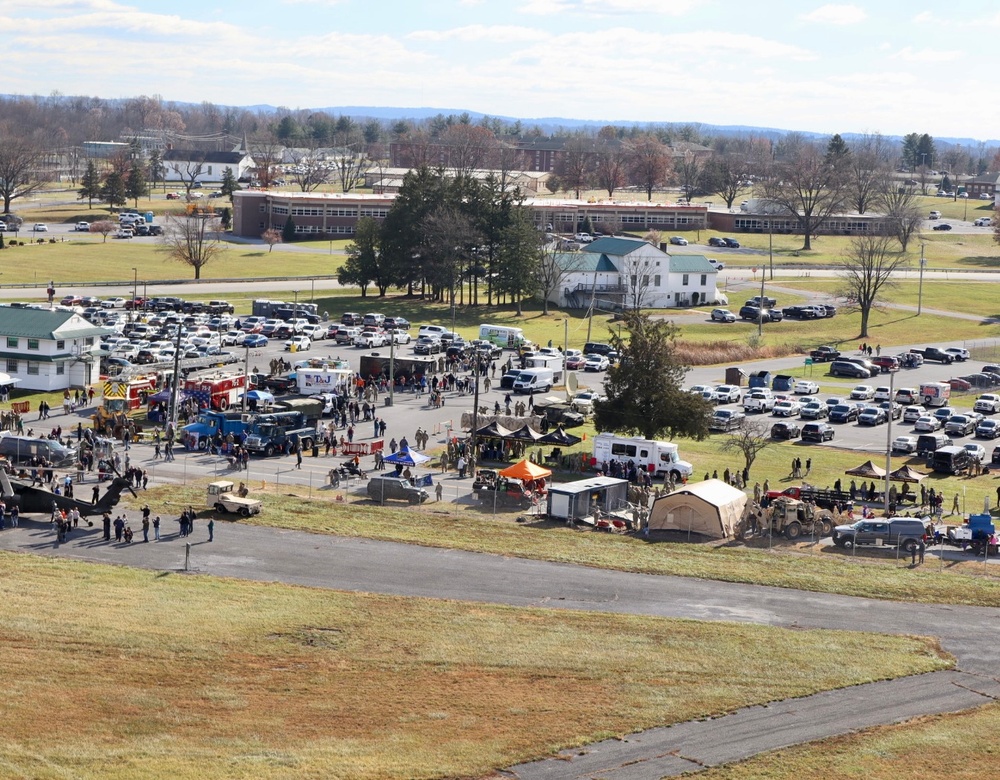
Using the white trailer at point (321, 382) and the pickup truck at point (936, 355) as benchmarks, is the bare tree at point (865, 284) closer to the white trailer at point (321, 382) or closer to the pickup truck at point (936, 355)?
the pickup truck at point (936, 355)

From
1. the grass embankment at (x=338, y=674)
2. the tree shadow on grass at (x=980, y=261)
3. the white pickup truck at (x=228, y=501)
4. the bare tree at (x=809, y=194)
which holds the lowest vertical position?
the grass embankment at (x=338, y=674)

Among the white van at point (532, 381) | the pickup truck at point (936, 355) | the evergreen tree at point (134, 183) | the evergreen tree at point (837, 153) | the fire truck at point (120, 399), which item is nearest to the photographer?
the fire truck at point (120, 399)

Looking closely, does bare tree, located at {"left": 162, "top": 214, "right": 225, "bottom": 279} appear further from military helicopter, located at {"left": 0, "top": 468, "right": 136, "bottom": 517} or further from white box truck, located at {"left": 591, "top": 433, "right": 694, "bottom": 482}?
military helicopter, located at {"left": 0, "top": 468, "right": 136, "bottom": 517}

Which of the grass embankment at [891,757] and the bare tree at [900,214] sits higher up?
the bare tree at [900,214]

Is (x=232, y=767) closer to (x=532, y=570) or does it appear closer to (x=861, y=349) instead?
(x=532, y=570)

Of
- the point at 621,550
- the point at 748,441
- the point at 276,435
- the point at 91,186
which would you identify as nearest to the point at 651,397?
the point at 748,441

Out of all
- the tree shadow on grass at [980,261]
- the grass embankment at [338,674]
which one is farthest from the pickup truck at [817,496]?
the tree shadow on grass at [980,261]

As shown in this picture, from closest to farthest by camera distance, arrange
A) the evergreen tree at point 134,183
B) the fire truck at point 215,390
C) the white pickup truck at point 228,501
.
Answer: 1. the white pickup truck at point 228,501
2. the fire truck at point 215,390
3. the evergreen tree at point 134,183

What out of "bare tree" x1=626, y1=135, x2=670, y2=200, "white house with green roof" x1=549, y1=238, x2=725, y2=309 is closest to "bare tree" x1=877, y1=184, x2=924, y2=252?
"bare tree" x1=626, y1=135, x2=670, y2=200
